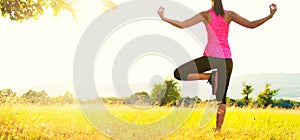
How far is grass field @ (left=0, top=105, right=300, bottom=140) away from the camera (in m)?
7.48

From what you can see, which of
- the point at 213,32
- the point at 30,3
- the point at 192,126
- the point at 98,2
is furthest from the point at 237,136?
the point at 30,3

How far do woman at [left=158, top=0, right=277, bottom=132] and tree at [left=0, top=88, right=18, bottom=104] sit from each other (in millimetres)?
4829

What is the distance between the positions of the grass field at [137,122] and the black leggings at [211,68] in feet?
3.28

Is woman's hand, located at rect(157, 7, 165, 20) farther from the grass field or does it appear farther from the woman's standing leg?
the grass field

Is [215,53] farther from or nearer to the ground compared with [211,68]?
farther from the ground

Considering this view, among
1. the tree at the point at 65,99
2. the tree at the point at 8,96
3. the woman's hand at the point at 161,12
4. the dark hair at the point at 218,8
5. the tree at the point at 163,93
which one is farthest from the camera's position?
the tree at the point at 163,93

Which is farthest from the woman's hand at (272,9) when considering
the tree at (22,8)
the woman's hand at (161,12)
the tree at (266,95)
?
the tree at (266,95)

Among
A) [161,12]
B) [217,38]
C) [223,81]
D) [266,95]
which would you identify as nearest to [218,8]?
[217,38]

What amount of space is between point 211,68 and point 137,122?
87.6 inches

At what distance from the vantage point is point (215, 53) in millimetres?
7484

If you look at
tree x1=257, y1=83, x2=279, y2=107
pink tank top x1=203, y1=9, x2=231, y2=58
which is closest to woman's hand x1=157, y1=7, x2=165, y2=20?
pink tank top x1=203, y1=9, x2=231, y2=58

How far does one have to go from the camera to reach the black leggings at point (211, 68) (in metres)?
7.57

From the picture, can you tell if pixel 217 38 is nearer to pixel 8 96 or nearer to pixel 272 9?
pixel 272 9

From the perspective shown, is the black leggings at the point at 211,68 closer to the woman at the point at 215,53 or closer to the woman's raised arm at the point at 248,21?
the woman at the point at 215,53
